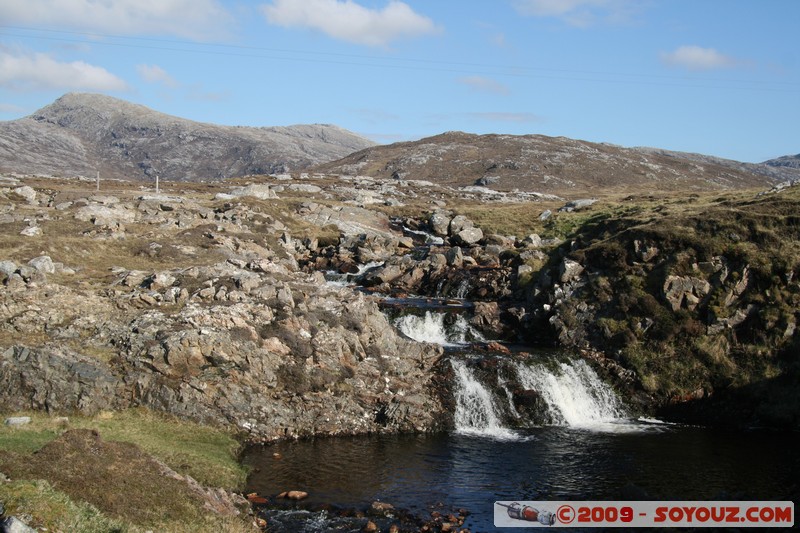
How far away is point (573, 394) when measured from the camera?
36.8 m

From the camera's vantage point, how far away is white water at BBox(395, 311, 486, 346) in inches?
1758

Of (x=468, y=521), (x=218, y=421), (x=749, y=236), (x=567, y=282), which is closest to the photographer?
(x=468, y=521)

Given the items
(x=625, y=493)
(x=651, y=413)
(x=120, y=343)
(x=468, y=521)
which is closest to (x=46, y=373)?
(x=120, y=343)

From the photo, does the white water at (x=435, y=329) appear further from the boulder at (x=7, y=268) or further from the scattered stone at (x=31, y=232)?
the scattered stone at (x=31, y=232)

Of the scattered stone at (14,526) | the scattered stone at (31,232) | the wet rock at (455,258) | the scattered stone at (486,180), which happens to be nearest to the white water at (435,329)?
the wet rock at (455,258)

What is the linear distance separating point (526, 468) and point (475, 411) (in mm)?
7091

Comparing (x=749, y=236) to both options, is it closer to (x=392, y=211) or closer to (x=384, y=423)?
(x=384, y=423)

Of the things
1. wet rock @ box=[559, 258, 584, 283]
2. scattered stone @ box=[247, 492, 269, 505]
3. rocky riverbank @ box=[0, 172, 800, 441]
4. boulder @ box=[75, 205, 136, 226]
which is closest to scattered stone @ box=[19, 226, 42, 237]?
rocky riverbank @ box=[0, 172, 800, 441]

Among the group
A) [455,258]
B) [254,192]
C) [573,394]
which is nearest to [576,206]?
[455,258]

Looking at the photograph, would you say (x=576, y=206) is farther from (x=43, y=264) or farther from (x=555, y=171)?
(x=555, y=171)

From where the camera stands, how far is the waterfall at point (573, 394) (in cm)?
3544

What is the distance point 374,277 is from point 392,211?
42.5 m

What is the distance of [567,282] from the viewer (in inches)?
1789

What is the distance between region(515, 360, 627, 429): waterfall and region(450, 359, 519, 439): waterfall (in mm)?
2894
